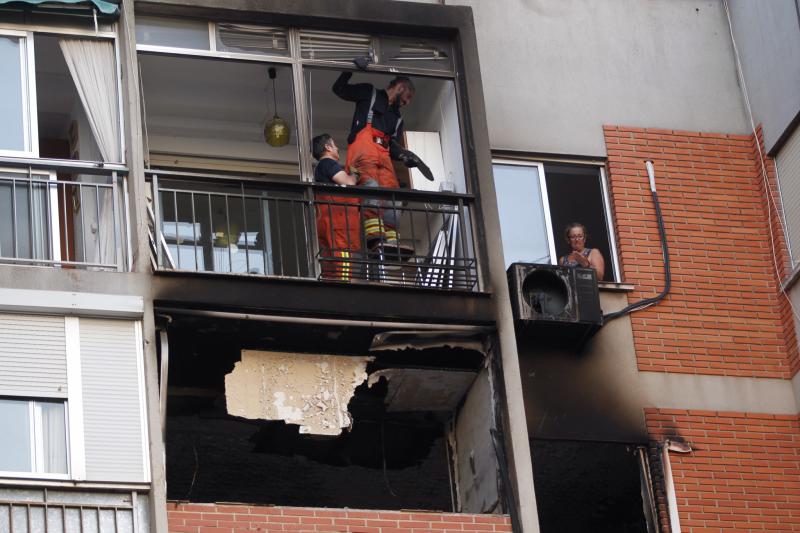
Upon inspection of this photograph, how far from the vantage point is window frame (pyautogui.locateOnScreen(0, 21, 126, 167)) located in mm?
15461

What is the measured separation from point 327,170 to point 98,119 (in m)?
2.12

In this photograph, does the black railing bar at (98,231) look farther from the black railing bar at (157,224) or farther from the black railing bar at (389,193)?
the black railing bar at (389,193)

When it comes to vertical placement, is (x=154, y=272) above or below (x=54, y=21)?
below

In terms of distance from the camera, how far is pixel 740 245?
1812cm

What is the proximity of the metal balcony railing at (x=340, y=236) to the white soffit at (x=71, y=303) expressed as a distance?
1.95 feet

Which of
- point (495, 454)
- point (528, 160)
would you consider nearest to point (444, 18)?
point (528, 160)

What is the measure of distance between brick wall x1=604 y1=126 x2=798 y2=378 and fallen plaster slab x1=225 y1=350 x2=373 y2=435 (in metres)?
3.14

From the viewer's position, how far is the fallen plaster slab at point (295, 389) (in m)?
15.6

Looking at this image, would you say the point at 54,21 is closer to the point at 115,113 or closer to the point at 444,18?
the point at 115,113

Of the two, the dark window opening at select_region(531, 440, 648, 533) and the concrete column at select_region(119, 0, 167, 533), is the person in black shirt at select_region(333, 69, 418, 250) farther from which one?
the dark window opening at select_region(531, 440, 648, 533)

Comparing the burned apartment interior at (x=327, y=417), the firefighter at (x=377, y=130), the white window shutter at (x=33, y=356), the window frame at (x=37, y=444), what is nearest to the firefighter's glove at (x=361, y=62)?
the firefighter at (x=377, y=130)

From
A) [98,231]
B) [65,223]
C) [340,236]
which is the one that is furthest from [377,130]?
[65,223]

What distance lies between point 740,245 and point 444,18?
12.7 feet

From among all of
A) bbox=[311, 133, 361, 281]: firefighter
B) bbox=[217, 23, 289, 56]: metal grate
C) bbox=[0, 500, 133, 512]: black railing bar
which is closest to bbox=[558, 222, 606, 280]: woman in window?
bbox=[311, 133, 361, 281]: firefighter
